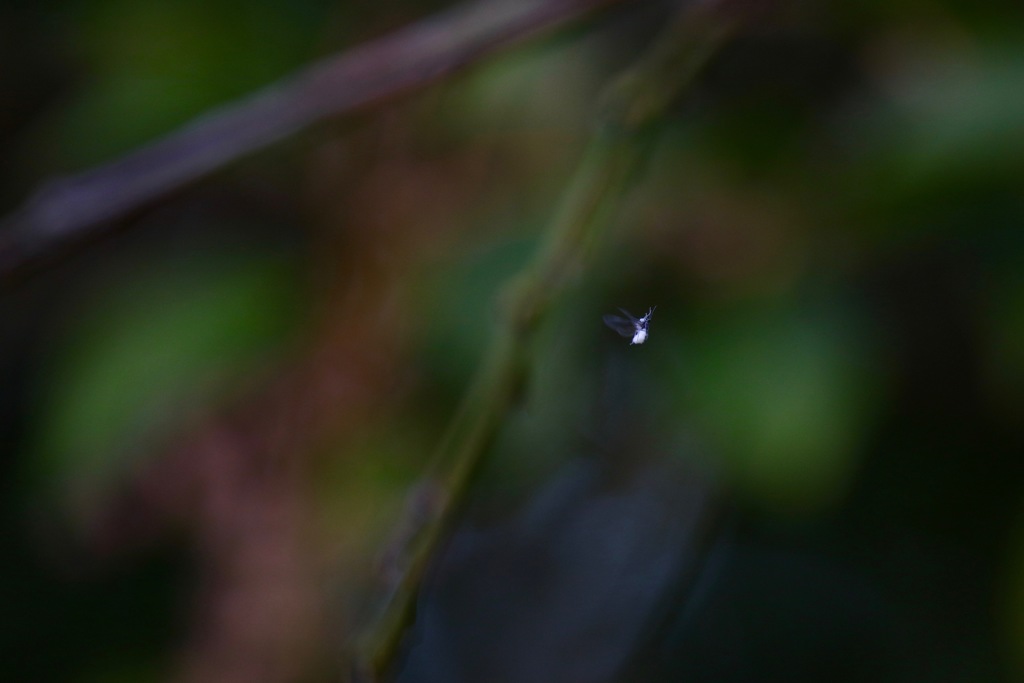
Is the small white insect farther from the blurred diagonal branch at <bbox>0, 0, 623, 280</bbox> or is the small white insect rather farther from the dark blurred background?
the blurred diagonal branch at <bbox>0, 0, 623, 280</bbox>

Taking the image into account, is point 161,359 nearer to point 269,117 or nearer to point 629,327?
point 269,117

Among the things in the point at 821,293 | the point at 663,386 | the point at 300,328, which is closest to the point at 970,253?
the point at 821,293

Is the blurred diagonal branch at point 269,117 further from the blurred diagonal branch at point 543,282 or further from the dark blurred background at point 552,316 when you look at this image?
the blurred diagonal branch at point 543,282

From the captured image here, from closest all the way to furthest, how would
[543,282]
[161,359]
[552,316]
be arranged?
1. [543,282]
2. [552,316]
3. [161,359]

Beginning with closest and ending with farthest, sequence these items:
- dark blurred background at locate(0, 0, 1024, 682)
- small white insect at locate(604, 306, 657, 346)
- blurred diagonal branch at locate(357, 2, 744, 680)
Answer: blurred diagonal branch at locate(357, 2, 744, 680) → small white insect at locate(604, 306, 657, 346) → dark blurred background at locate(0, 0, 1024, 682)

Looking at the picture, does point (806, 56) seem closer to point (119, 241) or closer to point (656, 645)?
point (119, 241)

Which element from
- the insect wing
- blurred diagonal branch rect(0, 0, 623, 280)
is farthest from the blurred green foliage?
the insect wing

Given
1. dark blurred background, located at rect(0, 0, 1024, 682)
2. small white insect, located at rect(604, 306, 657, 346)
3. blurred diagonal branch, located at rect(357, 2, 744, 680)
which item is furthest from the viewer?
dark blurred background, located at rect(0, 0, 1024, 682)

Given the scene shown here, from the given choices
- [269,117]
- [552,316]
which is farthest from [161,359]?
[552,316]
